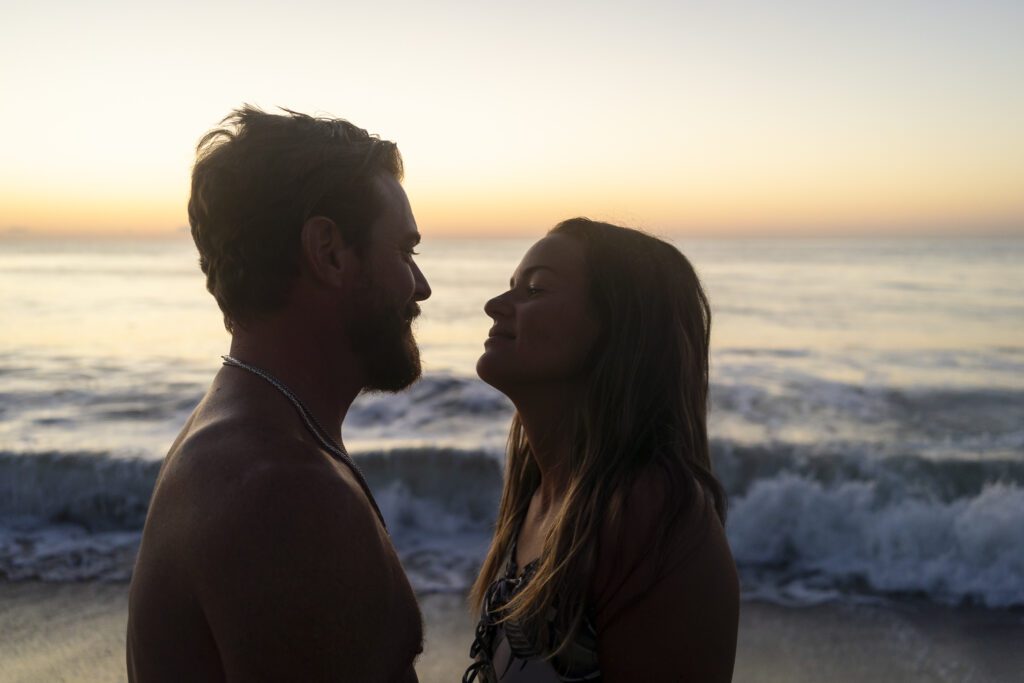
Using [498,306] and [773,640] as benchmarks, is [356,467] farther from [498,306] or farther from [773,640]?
[773,640]

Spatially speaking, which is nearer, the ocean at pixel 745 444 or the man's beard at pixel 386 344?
the man's beard at pixel 386 344

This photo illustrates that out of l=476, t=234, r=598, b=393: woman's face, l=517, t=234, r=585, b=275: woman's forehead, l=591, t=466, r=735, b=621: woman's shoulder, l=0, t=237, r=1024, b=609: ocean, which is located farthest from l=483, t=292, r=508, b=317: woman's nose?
l=0, t=237, r=1024, b=609: ocean

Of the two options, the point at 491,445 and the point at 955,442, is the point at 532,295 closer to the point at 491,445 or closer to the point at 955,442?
the point at 491,445

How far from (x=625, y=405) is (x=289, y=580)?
1.19 m

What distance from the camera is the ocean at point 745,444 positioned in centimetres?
823

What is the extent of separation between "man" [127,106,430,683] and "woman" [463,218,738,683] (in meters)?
0.48

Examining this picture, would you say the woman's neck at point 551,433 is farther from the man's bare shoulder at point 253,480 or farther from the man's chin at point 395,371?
the man's bare shoulder at point 253,480

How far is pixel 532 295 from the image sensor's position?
111 inches

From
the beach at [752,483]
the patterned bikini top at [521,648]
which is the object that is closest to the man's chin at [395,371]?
the patterned bikini top at [521,648]

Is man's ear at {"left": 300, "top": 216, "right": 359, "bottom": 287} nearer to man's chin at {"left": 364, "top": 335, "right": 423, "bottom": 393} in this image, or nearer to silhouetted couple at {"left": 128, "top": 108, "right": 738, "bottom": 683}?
silhouetted couple at {"left": 128, "top": 108, "right": 738, "bottom": 683}

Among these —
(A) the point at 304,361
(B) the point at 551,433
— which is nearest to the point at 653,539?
(B) the point at 551,433

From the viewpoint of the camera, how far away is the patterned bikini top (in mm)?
2404

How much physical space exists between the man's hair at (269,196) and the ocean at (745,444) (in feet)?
19.2

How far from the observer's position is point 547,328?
273cm
